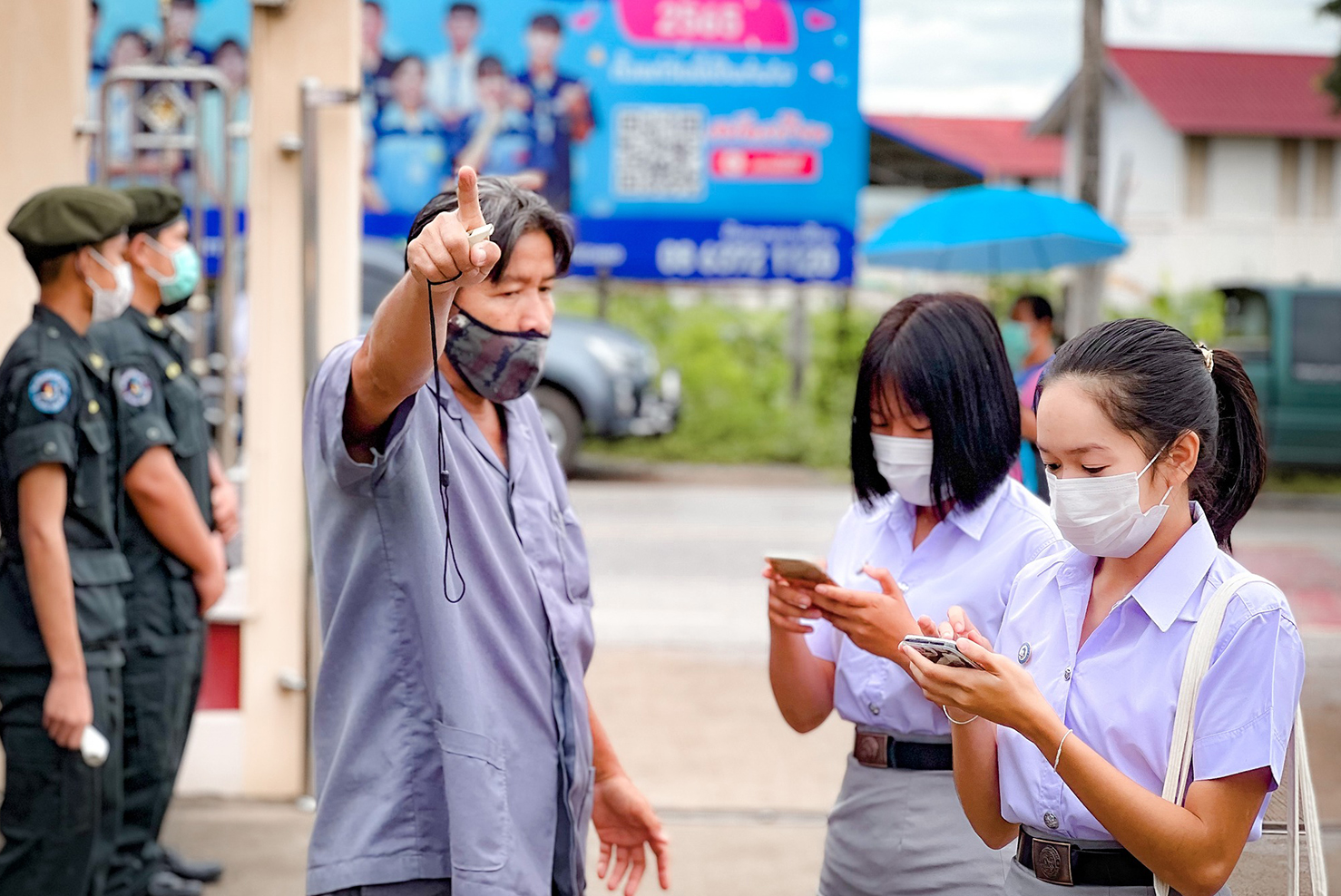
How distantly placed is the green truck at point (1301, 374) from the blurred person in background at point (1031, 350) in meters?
6.68

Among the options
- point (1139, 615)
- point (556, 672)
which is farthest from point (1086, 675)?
point (556, 672)

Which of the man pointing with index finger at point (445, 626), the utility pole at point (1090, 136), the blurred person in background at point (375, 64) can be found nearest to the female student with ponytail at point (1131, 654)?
Answer: the man pointing with index finger at point (445, 626)

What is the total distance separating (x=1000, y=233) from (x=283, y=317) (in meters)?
3.04

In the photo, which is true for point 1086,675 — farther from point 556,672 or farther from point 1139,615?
point 556,672

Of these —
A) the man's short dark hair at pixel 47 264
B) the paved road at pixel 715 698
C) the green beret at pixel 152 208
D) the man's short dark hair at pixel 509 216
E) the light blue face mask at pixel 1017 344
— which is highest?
the green beret at pixel 152 208

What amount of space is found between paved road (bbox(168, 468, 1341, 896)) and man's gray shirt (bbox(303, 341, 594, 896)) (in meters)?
1.13

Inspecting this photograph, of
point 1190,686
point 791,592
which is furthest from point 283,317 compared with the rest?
point 1190,686

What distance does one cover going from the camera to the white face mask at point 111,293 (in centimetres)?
355

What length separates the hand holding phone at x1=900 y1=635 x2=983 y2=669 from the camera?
187 centimetres

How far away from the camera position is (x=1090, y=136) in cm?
953

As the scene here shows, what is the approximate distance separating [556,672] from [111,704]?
1.71 meters

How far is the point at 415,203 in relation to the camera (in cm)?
1431

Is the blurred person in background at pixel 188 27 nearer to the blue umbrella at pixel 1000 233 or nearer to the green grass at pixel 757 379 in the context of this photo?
the green grass at pixel 757 379

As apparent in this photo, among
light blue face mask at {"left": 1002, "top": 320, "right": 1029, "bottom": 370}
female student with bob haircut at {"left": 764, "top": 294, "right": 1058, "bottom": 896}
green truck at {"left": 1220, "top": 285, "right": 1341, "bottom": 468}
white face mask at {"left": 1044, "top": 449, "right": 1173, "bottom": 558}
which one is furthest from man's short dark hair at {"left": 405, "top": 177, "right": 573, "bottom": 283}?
green truck at {"left": 1220, "top": 285, "right": 1341, "bottom": 468}
